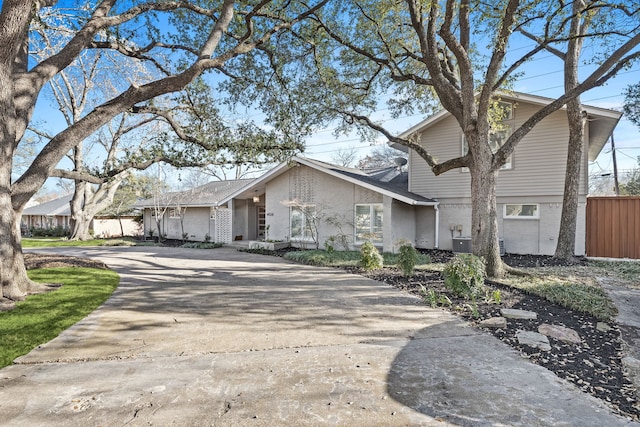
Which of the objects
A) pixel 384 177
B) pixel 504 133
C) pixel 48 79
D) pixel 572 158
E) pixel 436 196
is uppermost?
pixel 504 133

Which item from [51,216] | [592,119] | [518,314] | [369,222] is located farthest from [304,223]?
[51,216]

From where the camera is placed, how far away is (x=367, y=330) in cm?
487

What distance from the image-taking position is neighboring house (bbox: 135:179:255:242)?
1880cm

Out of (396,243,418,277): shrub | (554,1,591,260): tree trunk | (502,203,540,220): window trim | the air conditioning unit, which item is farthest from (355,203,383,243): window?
(554,1,591,260): tree trunk

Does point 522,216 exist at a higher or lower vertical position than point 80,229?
higher

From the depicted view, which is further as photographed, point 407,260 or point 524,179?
point 524,179

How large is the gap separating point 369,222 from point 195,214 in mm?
12519

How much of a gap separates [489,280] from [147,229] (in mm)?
22771

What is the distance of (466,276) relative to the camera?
20.5ft

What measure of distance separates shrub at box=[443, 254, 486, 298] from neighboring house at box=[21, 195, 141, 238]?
26.7m

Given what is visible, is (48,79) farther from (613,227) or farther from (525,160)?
(613,227)

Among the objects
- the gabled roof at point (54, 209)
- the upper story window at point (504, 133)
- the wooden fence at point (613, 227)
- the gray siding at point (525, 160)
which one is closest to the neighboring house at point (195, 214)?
the gray siding at point (525, 160)

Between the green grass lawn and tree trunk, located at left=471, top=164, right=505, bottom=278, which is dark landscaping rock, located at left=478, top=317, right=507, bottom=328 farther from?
the green grass lawn

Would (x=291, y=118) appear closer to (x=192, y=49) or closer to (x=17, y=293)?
(x=192, y=49)
